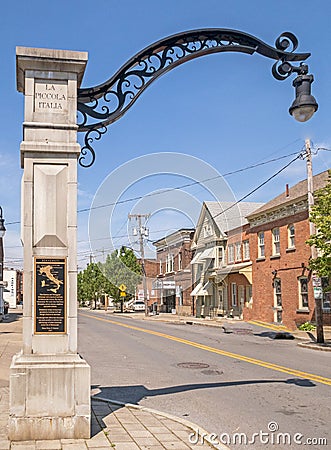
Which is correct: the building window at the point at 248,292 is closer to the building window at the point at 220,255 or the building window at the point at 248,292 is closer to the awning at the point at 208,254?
the building window at the point at 220,255

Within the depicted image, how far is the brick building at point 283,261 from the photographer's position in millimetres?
29156

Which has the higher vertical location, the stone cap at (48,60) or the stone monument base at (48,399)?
the stone cap at (48,60)

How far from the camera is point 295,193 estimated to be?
31.8 meters

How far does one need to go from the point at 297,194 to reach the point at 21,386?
2633 centimetres

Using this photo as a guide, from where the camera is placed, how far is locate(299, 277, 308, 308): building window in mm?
29109

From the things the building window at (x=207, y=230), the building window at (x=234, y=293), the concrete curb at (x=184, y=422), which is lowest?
the concrete curb at (x=184, y=422)

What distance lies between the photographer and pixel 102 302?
105625mm

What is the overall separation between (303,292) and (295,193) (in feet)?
19.1

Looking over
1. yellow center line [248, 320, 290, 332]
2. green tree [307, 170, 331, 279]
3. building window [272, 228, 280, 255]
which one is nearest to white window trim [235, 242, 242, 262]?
building window [272, 228, 280, 255]

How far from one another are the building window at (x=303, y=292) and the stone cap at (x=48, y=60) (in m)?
23.8

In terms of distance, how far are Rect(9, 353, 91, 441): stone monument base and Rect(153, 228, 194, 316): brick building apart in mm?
Answer: 44223

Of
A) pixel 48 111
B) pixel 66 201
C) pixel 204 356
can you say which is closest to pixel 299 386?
pixel 204 356

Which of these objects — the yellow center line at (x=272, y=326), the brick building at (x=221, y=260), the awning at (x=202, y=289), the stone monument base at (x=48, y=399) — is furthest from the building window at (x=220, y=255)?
the stone monument base at (x=48, y=399)

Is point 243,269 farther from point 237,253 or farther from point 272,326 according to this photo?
point 272,326
